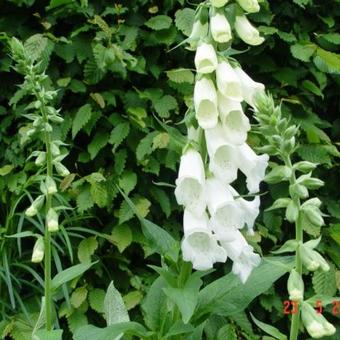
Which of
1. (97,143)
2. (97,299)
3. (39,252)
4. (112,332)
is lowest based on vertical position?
(97,299)

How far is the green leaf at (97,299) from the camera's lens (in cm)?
239

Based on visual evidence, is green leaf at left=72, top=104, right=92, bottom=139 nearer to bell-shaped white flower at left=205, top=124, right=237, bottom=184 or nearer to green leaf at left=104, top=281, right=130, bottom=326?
green leaf at left=104, top=281, right=130, bottom=326

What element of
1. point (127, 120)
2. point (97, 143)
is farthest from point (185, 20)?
point (97, 143)

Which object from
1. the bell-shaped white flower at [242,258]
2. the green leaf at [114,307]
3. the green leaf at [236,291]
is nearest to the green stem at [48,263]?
the green leaf at [114,307]

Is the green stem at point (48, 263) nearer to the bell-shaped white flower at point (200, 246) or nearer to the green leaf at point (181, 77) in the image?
the bell-shaped white flower at point (200, 246)

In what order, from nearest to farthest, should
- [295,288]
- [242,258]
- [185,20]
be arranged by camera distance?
[295,288] < [242,258] < [185,20]

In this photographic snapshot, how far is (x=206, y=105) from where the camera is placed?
3.69 feet

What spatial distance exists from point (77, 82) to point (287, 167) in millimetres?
1622

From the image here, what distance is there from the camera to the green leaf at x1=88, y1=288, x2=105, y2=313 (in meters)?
2.39

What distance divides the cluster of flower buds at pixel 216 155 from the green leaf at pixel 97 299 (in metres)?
1.33

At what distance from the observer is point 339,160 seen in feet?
9.12

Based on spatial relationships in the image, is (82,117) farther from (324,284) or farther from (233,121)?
(233,121)

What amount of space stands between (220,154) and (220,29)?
0.22 meters

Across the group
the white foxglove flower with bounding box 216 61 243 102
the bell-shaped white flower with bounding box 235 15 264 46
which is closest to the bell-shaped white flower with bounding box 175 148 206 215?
the white foxglove flower with bounding box 216 61 243 102
